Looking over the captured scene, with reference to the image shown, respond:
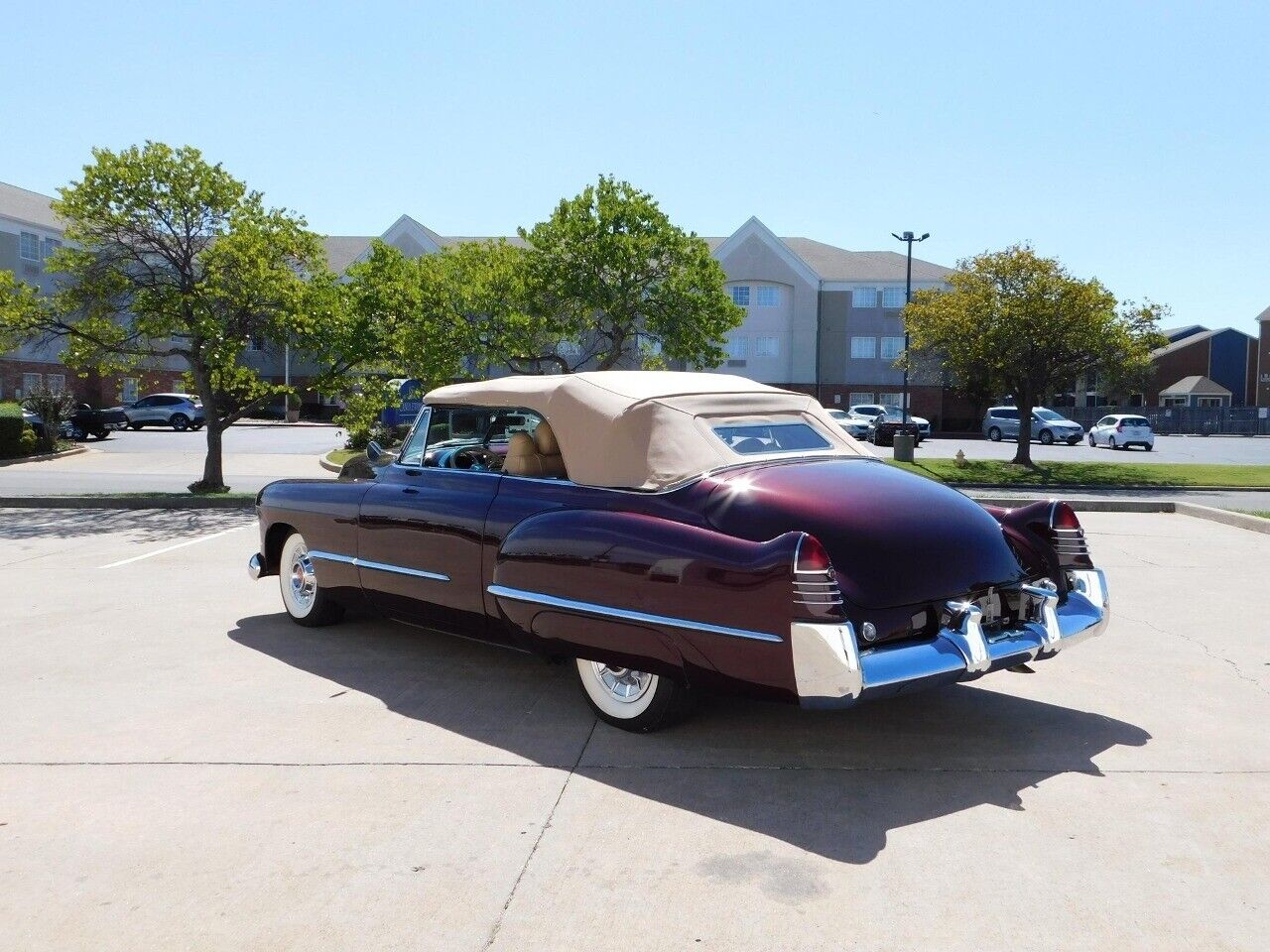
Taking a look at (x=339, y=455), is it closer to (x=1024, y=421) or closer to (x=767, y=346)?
(x=1024, y=421)

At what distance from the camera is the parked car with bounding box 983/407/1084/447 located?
4562 centimetres

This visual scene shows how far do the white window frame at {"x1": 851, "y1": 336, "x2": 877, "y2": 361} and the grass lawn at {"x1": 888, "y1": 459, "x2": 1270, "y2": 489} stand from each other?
3177 cm

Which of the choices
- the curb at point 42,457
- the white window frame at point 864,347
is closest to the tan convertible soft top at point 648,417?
the curb at point 42,457

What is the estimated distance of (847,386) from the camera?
2381 inches

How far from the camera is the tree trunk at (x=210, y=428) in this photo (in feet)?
59.3

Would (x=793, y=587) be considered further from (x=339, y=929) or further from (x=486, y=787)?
(x=339, y=929)

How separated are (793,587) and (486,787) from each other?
150 centimetres

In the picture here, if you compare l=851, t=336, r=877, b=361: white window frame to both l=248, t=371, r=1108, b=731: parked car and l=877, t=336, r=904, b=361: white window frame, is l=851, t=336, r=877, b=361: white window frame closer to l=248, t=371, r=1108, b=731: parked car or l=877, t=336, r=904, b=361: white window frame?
l=877, t=336, r=904, b=361: white window frame

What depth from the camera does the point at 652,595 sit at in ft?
15.5

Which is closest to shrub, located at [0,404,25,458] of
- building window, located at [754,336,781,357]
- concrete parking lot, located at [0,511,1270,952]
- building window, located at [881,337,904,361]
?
concrete parking lot, located at [0,511,1270,952]

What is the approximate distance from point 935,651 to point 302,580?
4.55 meters

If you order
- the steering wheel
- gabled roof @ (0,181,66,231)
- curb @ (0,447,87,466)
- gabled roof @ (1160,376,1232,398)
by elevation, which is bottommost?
curb @ (0,447,87,466)

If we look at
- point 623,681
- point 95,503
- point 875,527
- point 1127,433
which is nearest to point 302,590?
point 623,681

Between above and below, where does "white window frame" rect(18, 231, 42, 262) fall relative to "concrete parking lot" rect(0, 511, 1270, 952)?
above
